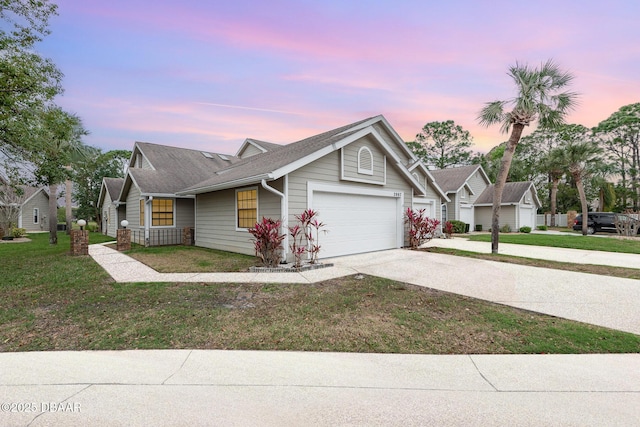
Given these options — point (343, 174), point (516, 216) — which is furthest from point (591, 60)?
point (516, 216)

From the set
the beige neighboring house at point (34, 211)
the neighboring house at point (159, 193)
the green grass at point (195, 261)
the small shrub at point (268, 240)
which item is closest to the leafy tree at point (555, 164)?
the small shrub at point (268, 240)

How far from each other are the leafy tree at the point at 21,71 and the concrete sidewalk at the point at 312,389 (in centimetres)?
831

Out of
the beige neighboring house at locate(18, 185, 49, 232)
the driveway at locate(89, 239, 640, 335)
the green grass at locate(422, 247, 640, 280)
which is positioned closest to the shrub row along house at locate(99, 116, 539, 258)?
the driveway at locate(89, 239, 640, 335)

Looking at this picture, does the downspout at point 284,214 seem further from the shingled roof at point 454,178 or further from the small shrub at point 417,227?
the shingled roof at point 454,178

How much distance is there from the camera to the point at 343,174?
10172 mm

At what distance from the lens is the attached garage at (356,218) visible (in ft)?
32.6

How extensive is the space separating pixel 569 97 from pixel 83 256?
1948 centimetres

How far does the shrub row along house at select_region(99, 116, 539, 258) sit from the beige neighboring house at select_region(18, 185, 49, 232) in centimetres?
1790

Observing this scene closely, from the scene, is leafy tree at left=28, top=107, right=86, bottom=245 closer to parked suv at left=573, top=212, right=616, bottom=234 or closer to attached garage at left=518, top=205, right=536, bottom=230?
attached garage at left=518, top=205, right=536, bottom=230

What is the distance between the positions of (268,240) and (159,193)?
8955mm

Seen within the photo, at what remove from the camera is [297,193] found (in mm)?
9133

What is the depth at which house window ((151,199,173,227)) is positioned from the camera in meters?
14.5

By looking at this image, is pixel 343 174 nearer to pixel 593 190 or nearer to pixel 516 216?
pixel 516 216

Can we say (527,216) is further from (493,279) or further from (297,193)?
(297,193)
